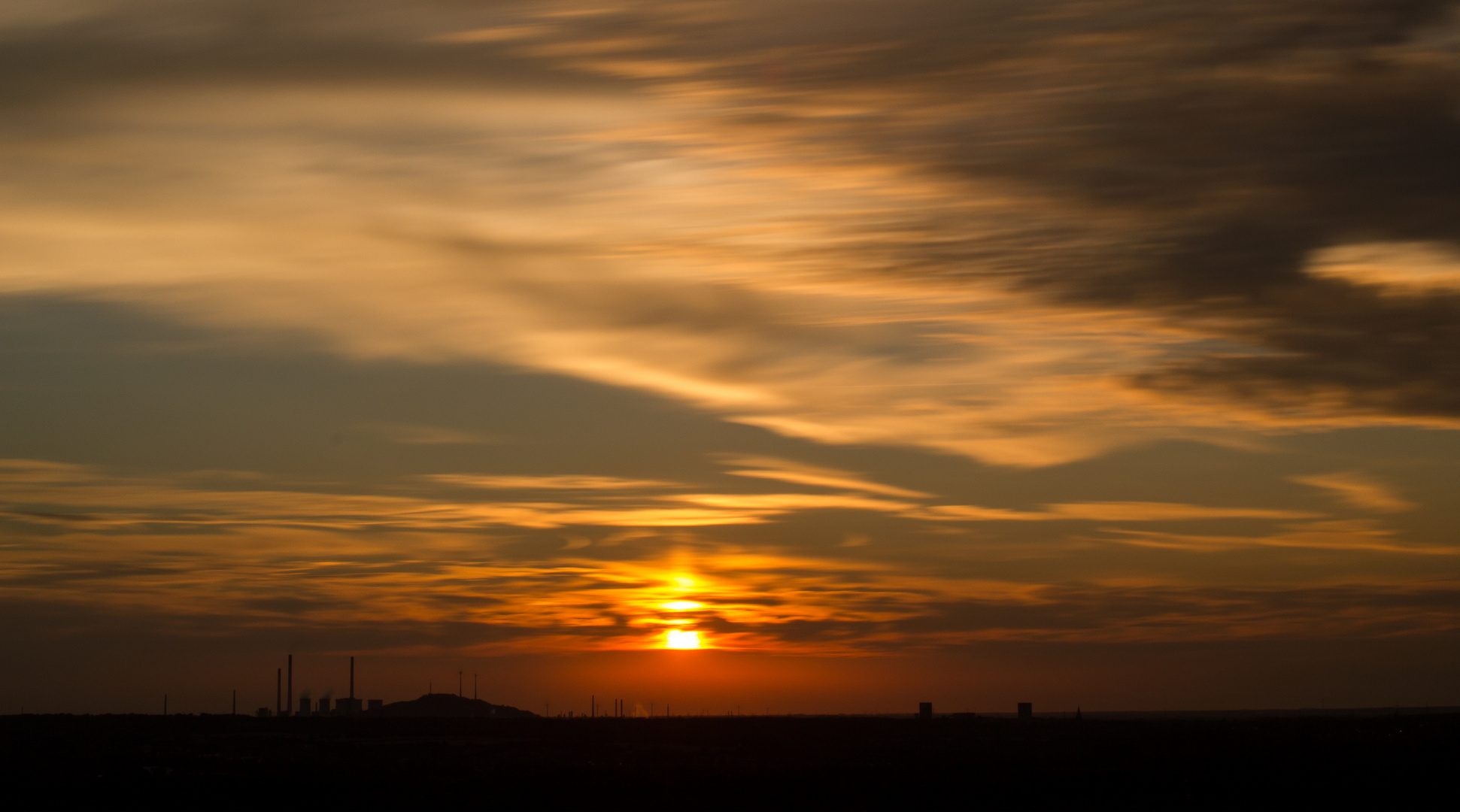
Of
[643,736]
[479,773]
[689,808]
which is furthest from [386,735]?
[689,808]

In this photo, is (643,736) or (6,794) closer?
(6,794)

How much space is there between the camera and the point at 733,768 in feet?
224

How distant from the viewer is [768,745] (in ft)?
301

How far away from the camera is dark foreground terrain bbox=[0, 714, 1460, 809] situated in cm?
5347

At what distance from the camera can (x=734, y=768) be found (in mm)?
68312

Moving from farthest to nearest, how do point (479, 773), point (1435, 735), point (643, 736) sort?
point (643, 736) → point (1435, 735) → point (479, 773)

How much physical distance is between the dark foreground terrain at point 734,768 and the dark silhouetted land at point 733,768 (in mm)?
217

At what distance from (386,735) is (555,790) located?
56326mm

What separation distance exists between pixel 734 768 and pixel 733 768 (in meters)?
0.04

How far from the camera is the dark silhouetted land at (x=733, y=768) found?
53.5 m

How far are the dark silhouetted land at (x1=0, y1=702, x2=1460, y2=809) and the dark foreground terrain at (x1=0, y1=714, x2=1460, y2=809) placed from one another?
8.5 inches

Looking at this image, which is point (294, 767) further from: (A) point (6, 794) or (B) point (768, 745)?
(B) point (768, 745)

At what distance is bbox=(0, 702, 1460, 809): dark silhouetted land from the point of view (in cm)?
5350

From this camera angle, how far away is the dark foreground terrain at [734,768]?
53.5 m
